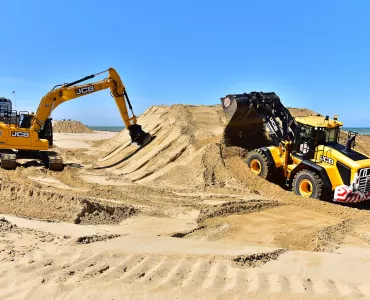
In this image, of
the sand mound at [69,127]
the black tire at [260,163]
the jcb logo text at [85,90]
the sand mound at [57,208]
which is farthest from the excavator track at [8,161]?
the sand mound at [69,127]

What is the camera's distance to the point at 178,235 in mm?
7047

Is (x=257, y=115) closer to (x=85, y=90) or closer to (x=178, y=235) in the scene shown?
(x=85, y=90)

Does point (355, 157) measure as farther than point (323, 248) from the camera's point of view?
Yes

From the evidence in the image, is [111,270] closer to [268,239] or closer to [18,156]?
[268,239]

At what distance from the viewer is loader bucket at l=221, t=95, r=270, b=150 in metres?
13.6

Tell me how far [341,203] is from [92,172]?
854 centimetres

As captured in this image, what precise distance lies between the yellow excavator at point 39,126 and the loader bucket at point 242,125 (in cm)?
530

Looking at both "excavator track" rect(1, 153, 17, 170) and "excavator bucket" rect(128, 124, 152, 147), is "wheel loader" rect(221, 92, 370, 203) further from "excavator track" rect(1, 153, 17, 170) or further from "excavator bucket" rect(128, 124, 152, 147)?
"excavator track" rect(1, 153, 17, 170)

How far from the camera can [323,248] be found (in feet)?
22.0

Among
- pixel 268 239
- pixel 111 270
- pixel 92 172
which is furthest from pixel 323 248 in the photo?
pixel 92 172

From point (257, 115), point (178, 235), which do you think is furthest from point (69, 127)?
point (178, 235)

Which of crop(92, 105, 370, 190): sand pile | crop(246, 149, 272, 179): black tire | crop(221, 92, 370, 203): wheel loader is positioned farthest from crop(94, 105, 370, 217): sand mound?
crop(221, 92, 370, 203): wheel loader

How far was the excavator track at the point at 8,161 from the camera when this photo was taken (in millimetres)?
13492

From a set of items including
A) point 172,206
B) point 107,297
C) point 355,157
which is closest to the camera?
point 107,297
